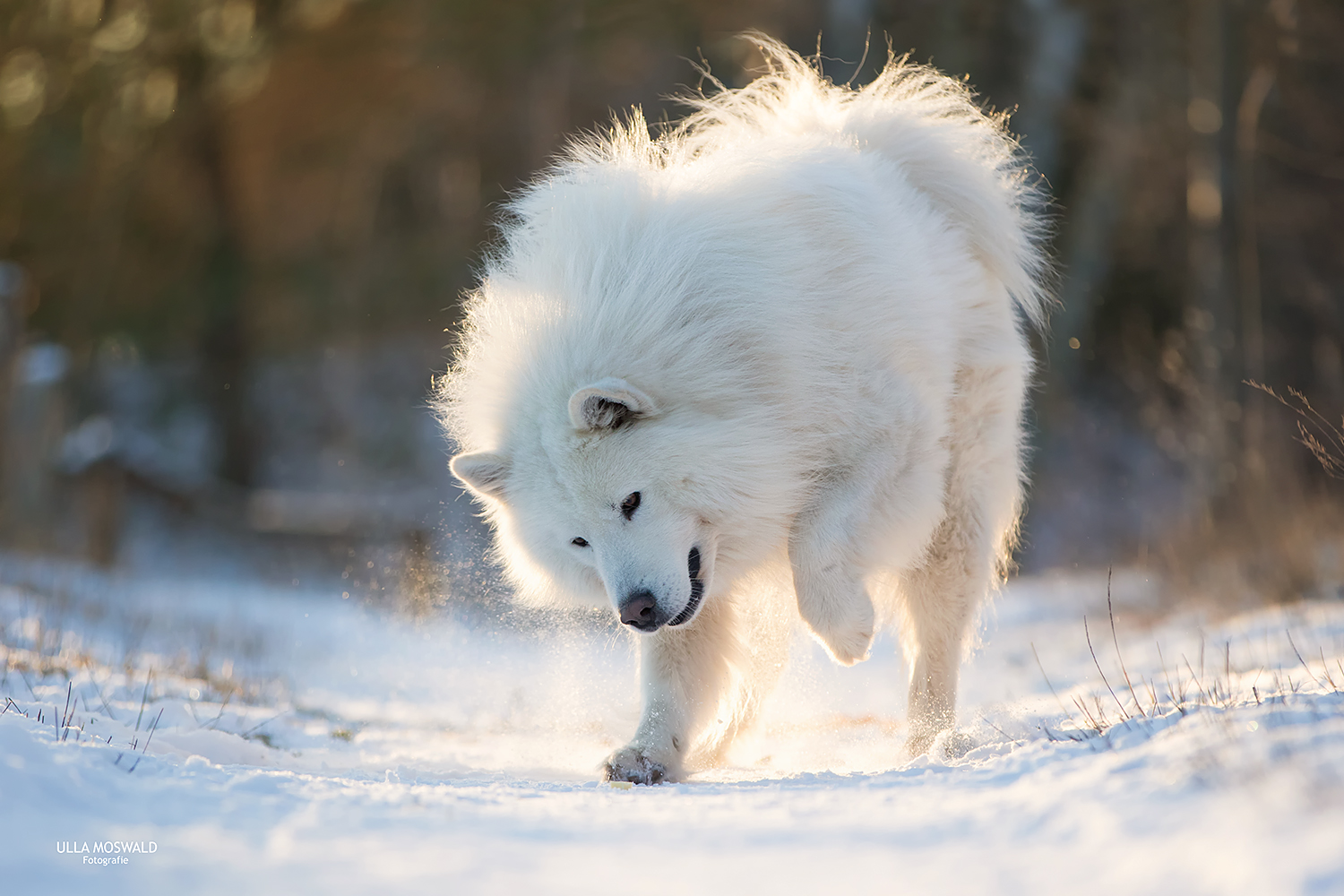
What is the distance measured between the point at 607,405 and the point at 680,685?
1.21 m

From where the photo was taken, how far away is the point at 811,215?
388 centimetres

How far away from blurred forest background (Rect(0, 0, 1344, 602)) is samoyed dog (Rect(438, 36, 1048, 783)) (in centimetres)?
242

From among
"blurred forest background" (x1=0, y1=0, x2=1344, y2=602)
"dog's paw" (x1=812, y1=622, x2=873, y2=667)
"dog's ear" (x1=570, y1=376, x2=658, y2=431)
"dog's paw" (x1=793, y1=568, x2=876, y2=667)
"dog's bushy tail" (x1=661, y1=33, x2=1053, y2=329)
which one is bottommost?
"blurred forest background" (x1=0, y1=0, x2=1344, y2=602)

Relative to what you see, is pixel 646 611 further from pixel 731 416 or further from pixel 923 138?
pixel 923 138

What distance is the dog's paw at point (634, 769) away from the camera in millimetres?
3705

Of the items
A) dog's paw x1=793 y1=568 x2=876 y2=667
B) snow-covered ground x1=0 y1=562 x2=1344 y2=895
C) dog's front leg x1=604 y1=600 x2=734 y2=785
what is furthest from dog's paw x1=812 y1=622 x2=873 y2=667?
dog's front leg x1=604 y1=600 x2=734 y2=785

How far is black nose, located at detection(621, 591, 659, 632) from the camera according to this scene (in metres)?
3.47

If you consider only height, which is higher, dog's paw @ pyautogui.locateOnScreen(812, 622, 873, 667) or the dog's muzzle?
the dog's muzzle

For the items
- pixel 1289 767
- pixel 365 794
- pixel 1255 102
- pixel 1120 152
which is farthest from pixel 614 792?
pixel 1120 152

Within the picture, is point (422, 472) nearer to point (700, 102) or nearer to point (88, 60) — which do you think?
point (88, 60)

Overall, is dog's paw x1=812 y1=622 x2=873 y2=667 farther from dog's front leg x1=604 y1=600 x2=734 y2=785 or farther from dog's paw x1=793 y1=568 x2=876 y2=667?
dog's front leg x1=604 y1=600 x2=734 y2=785

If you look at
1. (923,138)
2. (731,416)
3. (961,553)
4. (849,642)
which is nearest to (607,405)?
(731,416)

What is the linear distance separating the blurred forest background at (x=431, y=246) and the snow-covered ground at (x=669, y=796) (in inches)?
84.5

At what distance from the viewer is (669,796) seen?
2.74 metres
